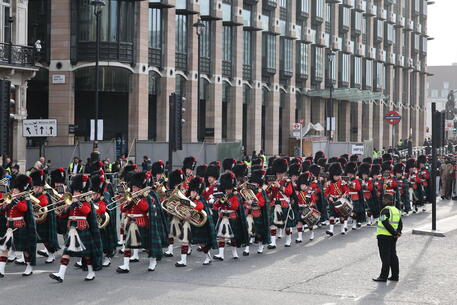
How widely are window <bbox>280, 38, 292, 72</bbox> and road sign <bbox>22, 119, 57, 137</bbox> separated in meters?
36.8

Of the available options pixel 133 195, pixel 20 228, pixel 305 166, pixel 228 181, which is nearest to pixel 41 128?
pixel 305 166

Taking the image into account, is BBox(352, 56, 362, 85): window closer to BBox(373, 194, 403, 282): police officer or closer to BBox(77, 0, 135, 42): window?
BBox(77, 0, 135, 42): window

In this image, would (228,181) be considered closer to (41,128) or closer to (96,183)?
(96,183)

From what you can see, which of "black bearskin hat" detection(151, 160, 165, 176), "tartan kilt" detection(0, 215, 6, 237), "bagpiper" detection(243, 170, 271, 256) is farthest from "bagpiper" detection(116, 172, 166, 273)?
"bagpiper" detection(243, 170, 271, 256)

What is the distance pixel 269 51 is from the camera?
53.9m

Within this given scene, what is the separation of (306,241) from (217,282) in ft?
18.0

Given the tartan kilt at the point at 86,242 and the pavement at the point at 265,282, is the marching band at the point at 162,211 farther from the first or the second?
the pavement at the point at 265,282

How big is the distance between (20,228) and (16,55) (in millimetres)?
19149

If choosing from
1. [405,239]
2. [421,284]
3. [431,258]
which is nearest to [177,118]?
[405,239]

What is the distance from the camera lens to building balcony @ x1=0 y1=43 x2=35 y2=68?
98.0 feet

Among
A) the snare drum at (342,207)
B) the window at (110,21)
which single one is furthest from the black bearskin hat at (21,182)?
the window at (110,21)

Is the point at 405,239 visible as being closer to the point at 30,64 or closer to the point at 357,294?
the point at 357,294

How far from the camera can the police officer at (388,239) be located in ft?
40.3

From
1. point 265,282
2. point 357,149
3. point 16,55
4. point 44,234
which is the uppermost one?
point 16,55
